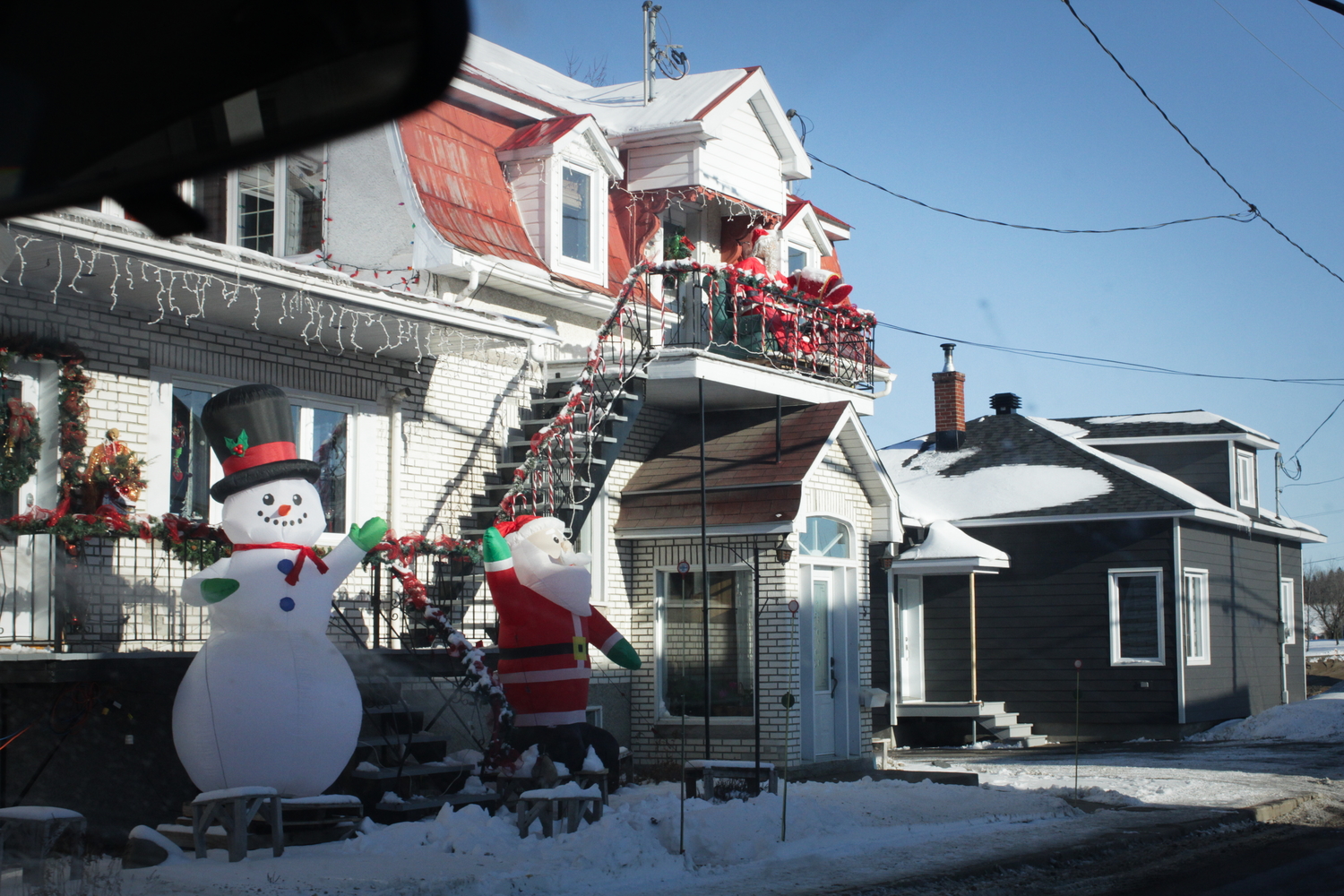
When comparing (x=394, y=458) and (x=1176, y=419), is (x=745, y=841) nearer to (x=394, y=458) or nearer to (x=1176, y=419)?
(x=394, y=458)

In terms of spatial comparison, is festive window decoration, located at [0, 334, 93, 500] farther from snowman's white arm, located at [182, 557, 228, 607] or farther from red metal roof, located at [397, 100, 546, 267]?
red metal roof, located at [397, 100, 546, 267]

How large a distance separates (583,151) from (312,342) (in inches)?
179

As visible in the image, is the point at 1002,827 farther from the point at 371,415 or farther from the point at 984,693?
the point at 984,693

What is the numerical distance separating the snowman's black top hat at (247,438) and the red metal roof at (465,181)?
165 inches

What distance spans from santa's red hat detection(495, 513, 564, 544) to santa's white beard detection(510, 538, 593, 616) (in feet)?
0.21

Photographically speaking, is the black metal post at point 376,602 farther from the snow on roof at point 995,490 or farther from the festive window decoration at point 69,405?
the snow on roof at point 995,490

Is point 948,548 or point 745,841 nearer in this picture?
point 745,841

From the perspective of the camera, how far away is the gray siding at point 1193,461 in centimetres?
2761

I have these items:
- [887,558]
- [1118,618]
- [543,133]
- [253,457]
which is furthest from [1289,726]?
[253,457]

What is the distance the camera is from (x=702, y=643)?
16266mm

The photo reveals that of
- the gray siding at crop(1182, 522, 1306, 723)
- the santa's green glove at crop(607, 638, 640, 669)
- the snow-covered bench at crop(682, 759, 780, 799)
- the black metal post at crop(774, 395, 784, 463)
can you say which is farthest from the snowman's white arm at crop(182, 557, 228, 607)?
Answer: the gray siding at crop(1182, 522, 1306, 723)

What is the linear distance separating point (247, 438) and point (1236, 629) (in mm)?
21142

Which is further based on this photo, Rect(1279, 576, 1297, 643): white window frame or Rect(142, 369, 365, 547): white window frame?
Rect(1279, 576, 1297, 643): white window frame

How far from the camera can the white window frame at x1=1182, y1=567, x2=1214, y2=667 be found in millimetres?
23906
